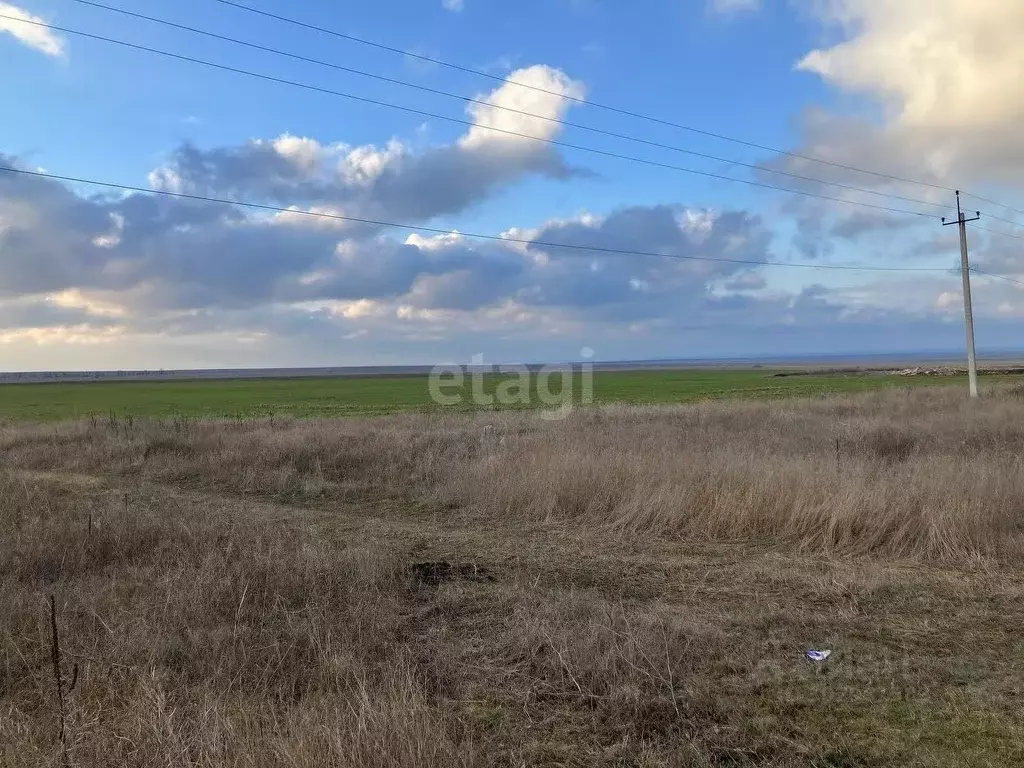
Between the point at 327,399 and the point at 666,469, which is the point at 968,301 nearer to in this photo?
the point at 666,469

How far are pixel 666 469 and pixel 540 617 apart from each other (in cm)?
594

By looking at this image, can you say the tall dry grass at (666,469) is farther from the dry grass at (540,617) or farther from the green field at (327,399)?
the green field at (327,399)

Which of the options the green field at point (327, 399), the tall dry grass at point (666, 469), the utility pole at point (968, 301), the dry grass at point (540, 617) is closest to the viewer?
the dry grass at point (540, 617)

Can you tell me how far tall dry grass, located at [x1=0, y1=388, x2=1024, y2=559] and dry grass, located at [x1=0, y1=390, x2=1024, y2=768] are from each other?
75 millimetres

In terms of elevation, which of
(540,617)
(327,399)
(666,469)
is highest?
(327,399)

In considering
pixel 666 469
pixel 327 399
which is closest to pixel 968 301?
pixel 666 469

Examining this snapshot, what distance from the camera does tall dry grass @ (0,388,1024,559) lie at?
838cm

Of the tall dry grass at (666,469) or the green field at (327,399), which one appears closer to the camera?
the tall dry grass at (666,469)

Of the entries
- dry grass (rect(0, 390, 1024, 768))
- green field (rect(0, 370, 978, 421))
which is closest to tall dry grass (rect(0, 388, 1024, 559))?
→ dry grass (rect(0, 390, 1024, 768))

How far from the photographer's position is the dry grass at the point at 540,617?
3.74m

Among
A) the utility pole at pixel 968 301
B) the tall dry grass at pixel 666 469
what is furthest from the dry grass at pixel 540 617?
the utility pole at pixel 968 301

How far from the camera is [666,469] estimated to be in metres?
11.0

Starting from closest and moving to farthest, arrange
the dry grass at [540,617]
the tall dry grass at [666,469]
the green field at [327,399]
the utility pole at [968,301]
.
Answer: the dry grass at [540,617] → the tall dry grass at [666,469] → the utility pole at [968,301] → the green field at [327,399]

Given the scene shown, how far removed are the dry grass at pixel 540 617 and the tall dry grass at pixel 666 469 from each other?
0.25 ft
